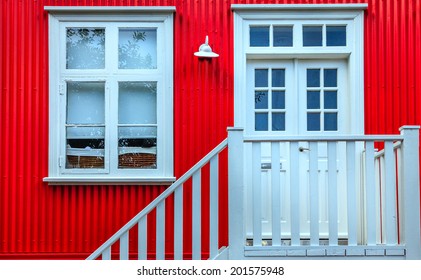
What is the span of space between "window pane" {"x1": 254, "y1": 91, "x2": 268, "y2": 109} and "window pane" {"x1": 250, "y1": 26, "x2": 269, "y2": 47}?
0.56 metres

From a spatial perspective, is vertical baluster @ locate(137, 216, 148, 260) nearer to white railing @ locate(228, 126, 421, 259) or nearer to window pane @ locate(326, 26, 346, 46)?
white railing @ locate(228, 126, 421, 259)

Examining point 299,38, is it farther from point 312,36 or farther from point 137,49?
point 137,49

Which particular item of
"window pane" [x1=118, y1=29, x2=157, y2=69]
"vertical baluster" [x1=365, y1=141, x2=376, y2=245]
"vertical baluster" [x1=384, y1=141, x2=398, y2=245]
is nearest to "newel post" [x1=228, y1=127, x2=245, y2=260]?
"vertical baluster" [x1=365, y1=141, x2=376, y2=245]

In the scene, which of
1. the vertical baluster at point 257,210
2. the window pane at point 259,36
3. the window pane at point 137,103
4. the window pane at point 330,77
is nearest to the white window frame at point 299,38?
the window pane at point 259,36

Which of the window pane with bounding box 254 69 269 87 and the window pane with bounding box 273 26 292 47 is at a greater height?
the window pane with bounding box 273 26 292 47

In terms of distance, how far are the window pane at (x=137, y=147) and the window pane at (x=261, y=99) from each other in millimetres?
1206

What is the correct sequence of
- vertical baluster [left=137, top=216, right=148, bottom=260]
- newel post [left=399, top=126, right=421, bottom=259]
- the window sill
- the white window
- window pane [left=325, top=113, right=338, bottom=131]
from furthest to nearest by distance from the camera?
window pane [left=325, top=113, right=338, bottom=131]
the white window
the window sill
vertical baluster [left=137, top=216, right=148, bottom=260]
newel post [left=399, top=126, right=421, bottom=259]

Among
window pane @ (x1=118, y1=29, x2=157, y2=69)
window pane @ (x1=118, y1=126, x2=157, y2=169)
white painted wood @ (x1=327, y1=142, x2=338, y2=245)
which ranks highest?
window pane @ (x1=118, y1=29, x2=157, y2=69)

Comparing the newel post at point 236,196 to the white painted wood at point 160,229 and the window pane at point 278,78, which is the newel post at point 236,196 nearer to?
the white painted wood at point 160,229

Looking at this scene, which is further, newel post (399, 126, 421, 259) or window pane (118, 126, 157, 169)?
window pane (118, 126, 157, 169)

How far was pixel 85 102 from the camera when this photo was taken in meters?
6.38

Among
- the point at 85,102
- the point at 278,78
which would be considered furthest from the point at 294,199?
the point at 85,102

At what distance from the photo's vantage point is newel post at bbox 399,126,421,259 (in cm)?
→ 484

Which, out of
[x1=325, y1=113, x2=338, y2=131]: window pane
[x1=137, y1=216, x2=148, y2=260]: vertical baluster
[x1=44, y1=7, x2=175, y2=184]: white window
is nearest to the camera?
[x1=137, y1=216, x2=148, y2=260]: vertical baluster
